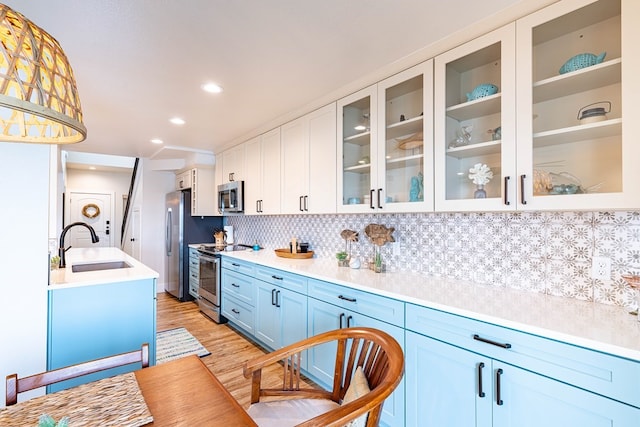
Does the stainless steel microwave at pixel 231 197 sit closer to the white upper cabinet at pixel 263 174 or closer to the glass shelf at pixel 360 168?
the white upper cabinet at pixel 263 174

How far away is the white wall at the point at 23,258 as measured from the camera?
158 centimetres

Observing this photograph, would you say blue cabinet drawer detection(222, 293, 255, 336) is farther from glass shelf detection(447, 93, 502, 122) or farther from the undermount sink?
glass shelf detection(447, 93, 502, 122)

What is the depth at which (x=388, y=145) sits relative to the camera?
7.09 feet

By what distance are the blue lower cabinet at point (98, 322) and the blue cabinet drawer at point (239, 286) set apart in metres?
1.11

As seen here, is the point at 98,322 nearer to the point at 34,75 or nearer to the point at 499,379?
the point at 34,75

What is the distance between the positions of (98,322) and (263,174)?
2126mm

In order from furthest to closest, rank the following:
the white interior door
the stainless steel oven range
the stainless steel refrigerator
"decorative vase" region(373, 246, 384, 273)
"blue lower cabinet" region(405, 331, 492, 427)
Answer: the white interior door → the stainless steel refrigerator → the stainless steel oven range → "decorative vase" region(373, 246, 384, 273) → "blue lower cabinet" region(405, 331, 492, 427)

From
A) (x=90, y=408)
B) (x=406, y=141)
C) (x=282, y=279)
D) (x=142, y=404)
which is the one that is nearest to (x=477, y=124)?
(x=406, y=141)

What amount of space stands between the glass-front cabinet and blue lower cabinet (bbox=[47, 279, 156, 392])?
1.61 metres

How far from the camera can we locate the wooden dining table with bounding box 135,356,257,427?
0.85 m

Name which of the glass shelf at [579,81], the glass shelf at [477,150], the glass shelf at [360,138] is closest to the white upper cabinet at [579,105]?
the glass shelf at [579,81]

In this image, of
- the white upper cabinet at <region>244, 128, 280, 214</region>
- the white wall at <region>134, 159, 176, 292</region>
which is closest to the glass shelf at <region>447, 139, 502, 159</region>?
the white upper cabinet at <region>244, 128, 280, 214</region>

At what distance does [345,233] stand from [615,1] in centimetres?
204

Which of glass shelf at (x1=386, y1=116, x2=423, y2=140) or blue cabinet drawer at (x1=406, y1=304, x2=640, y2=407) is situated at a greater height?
glass shelf at (x1=386, y1=116, x2=423, y2=140)
